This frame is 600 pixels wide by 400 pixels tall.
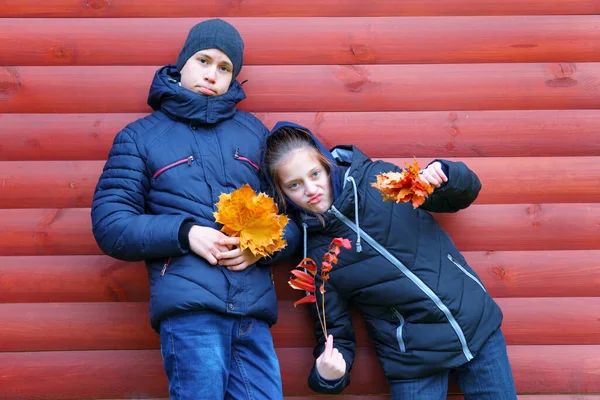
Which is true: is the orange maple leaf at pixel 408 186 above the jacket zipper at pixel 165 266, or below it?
above

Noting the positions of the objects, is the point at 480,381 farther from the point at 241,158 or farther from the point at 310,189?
the point at 241,158

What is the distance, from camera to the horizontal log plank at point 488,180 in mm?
3080

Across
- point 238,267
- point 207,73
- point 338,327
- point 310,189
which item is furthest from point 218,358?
point 207,73

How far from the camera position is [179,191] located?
269 centimetres

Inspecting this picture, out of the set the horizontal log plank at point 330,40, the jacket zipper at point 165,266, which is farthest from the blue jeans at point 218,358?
the horizontal log plank at point 330,40

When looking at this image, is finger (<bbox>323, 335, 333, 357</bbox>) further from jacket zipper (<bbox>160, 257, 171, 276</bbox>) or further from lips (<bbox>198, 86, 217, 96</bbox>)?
lips (<bbox>198, 86, 217, 96</bbox>)

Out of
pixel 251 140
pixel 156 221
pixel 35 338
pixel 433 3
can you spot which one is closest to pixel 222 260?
pixel 156 221

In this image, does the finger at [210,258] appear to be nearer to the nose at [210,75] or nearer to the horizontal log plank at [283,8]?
the nose at [210,75]

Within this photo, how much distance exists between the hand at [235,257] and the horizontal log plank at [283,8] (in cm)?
125

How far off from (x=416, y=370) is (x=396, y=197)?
31.8 inches

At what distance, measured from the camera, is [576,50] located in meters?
3.19

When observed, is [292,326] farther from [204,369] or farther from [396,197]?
[396,197]

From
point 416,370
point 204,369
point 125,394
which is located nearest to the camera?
point 204,369

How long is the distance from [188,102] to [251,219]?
0.64m
